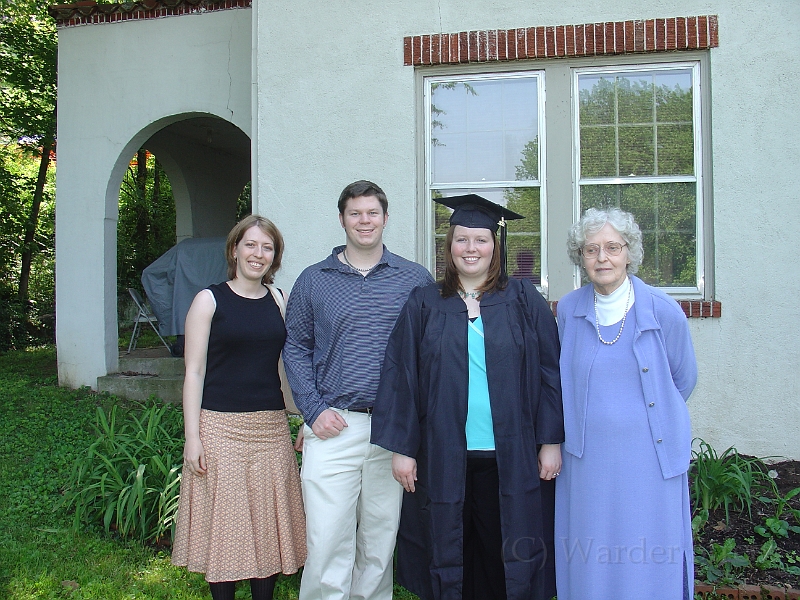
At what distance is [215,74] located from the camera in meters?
7.23

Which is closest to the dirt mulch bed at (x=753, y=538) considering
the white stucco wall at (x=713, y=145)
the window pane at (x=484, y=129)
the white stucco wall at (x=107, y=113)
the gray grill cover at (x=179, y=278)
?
the white stucco wall at (x=713, y=145)

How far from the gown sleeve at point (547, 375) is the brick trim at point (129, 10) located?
5.52 metres

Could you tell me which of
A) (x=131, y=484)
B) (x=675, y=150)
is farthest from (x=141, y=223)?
(x=675, y=150)

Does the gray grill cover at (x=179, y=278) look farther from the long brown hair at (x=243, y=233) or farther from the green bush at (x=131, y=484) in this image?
the long brown hair at (x=243, y=233)

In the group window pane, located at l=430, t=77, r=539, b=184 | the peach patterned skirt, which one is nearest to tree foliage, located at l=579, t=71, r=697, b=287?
window pane, located at l=430, t=77, r=539, b=184

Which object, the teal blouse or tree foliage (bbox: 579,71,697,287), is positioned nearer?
the teal blouse

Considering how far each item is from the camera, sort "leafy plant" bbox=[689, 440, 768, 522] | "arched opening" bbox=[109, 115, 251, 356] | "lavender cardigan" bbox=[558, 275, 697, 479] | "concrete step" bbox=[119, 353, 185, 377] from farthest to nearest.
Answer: "arched opening" bbox=[109, 115, 251, 356]
"concrete step" bbox=[119, 353, 185, 377]
"leafy plant" bbox=[689, 440, 768, 522]
"lavender cardigan" bbox=[558, 275, 697, 479]

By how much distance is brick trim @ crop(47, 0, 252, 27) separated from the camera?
281 inches

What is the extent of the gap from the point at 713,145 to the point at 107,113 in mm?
A: 6015

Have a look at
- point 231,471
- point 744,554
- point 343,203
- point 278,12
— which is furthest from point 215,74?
point 744,554

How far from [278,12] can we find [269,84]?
0.57 metres

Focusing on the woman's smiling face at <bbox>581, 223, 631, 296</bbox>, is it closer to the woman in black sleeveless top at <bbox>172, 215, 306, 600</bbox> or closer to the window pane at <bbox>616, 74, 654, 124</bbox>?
the woman in black sleeveless top at <bbox>172, 215, 306, 600</bbox>

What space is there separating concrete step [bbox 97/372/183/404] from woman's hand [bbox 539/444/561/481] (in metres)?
5.31

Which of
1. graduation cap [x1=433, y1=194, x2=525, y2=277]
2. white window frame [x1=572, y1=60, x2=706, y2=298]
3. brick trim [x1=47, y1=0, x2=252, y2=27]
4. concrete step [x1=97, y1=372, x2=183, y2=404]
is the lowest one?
concrete step [x1=97, y1=372, x2=183, y2=404]
